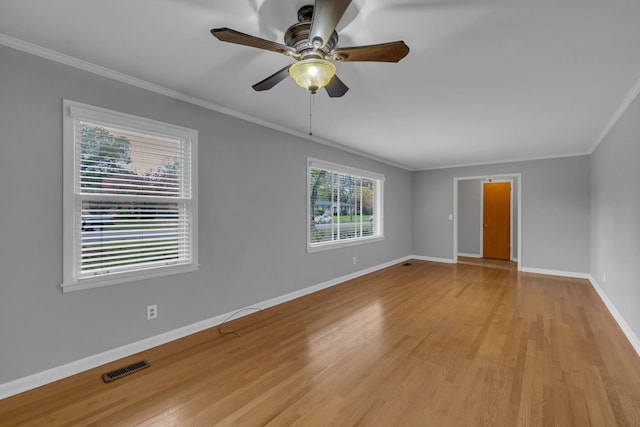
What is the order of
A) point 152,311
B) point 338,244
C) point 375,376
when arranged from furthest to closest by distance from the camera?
1. point 338,244
2. point 152,311
3. point 375,376

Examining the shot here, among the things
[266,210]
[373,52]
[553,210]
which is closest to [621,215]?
[553,210]

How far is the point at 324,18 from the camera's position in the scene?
52.1 inches

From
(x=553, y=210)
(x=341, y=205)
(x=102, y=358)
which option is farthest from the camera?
(x=553, y=210)

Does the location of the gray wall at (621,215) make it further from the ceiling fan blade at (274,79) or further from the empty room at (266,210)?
the ceiling fan blade at (274,79)

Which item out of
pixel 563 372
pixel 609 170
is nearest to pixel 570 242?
pixel 609 170

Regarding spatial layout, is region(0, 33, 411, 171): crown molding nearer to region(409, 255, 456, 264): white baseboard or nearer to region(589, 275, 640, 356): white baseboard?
region(589, 275, 640, 356): white baseboard

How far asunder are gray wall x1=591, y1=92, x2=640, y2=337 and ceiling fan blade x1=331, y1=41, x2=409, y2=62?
2563mm

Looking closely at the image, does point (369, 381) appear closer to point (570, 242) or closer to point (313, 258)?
point (313, 258)

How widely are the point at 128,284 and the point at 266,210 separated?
Result: 167 cm

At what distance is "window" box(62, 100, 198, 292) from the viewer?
222cm

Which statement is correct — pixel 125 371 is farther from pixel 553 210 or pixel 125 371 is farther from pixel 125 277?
pixel 553 210

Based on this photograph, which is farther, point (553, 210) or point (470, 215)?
point (470, 215)

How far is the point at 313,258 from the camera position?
174 inches

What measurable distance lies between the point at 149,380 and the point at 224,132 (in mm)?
2410
